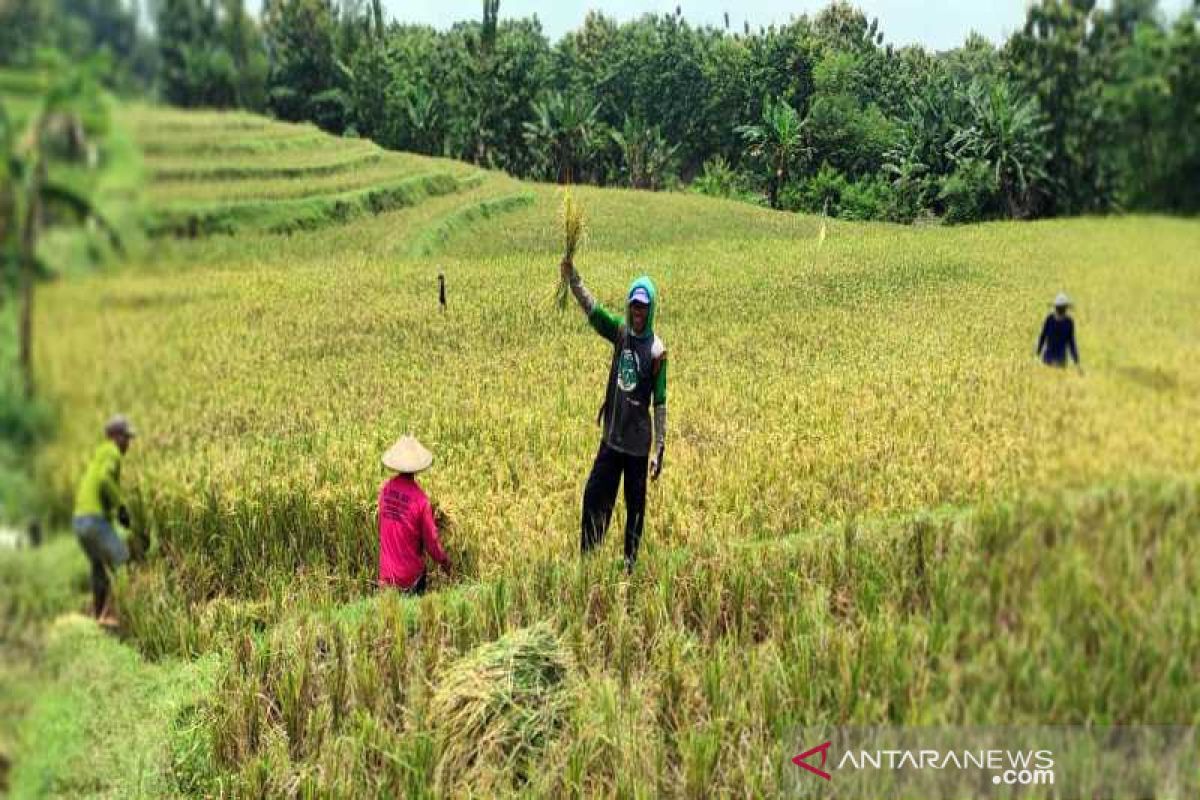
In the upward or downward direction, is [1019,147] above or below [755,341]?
above

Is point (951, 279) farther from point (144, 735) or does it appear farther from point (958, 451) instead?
point (144, 735)

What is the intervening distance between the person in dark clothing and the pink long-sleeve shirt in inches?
112

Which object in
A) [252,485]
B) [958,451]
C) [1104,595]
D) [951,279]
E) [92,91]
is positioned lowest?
[252,485]

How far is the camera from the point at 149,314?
3.47 feet

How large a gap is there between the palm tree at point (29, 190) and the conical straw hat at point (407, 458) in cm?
315

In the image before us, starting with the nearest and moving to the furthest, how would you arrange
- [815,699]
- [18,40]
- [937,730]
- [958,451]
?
[18,40], [937,730], [815,699], [958,451]

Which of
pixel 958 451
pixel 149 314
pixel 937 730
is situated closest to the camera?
pixel 149 314

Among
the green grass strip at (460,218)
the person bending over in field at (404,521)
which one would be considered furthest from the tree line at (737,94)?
the person bending over in field at (404,521)

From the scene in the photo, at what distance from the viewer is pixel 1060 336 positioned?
5.39 feet

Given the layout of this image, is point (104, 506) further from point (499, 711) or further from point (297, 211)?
point (499, 711)

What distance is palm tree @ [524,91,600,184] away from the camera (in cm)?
396

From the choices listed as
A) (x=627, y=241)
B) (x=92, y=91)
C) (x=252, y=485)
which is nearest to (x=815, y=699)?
(x=92, y=91)

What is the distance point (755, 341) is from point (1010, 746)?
168 inches

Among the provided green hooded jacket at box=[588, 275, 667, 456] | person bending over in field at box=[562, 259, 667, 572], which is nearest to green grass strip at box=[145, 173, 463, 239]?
person bending over in field at box=[562, 259, 667, 572]
